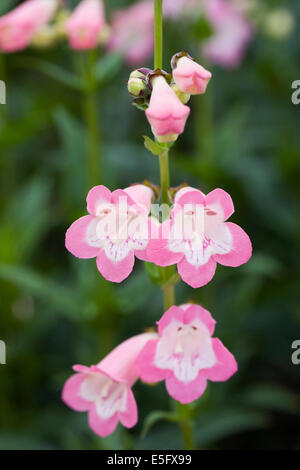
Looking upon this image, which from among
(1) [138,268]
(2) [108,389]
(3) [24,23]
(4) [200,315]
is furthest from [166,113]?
(1) [138,268]

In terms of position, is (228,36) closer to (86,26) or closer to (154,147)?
(86,26)

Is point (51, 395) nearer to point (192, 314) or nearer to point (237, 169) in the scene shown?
point (237, 169)

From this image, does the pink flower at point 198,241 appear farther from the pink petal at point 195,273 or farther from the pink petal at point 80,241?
the pink petal at point 80,241

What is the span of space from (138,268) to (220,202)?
137 cm

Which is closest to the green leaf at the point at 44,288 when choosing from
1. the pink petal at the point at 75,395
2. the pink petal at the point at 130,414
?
the pink petal at the point at 75,395

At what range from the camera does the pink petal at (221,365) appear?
1146 millimetres

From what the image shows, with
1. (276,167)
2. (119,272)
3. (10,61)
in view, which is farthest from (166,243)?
(10,61)

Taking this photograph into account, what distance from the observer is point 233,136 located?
2.41 m

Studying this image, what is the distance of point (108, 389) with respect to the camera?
132 cm

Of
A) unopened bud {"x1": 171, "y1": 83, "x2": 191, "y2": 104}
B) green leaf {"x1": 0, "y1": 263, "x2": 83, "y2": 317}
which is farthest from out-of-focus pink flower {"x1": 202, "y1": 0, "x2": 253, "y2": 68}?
unopened bud {"x1": 171, "y1": 83, "x2": 191, "y2": 104}

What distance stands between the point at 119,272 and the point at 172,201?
0.56 ft

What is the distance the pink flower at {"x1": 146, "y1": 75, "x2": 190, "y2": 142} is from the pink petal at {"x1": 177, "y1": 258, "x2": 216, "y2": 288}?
210 millimetres

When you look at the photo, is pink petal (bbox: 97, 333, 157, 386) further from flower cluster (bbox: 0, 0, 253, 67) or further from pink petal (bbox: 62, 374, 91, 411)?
flower cluster (bbox: 0, 0, 253, 67)

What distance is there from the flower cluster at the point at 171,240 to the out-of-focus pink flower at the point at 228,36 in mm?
1651
